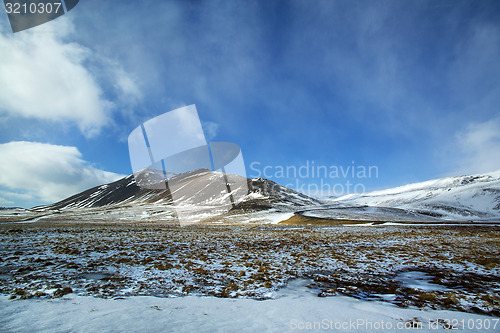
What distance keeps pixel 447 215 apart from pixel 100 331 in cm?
14552

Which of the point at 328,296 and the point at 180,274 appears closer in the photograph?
the point at 328,296

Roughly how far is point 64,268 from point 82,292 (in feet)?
11.9

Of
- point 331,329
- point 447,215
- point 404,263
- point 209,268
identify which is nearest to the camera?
point 331,329

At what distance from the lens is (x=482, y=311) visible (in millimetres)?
5895

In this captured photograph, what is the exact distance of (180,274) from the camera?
9141 mm

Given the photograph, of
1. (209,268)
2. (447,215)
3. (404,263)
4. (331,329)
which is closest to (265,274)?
(209,268)

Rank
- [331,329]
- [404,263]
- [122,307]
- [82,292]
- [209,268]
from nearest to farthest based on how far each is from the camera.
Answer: [331,329]
[122,307]
[82,292]
[209,268]
[404,263]

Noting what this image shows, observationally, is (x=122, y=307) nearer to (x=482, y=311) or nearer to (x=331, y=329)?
(x=331, y=329)

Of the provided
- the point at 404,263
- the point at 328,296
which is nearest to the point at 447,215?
the point at 404,263

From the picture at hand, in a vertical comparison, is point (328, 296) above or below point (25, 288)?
below

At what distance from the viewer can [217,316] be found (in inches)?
211

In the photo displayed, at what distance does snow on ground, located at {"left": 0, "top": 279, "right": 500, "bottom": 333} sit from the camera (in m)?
4.71

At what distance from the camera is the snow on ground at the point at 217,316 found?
15.5ft

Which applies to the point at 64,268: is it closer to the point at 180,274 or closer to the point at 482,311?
the point at 180,274
